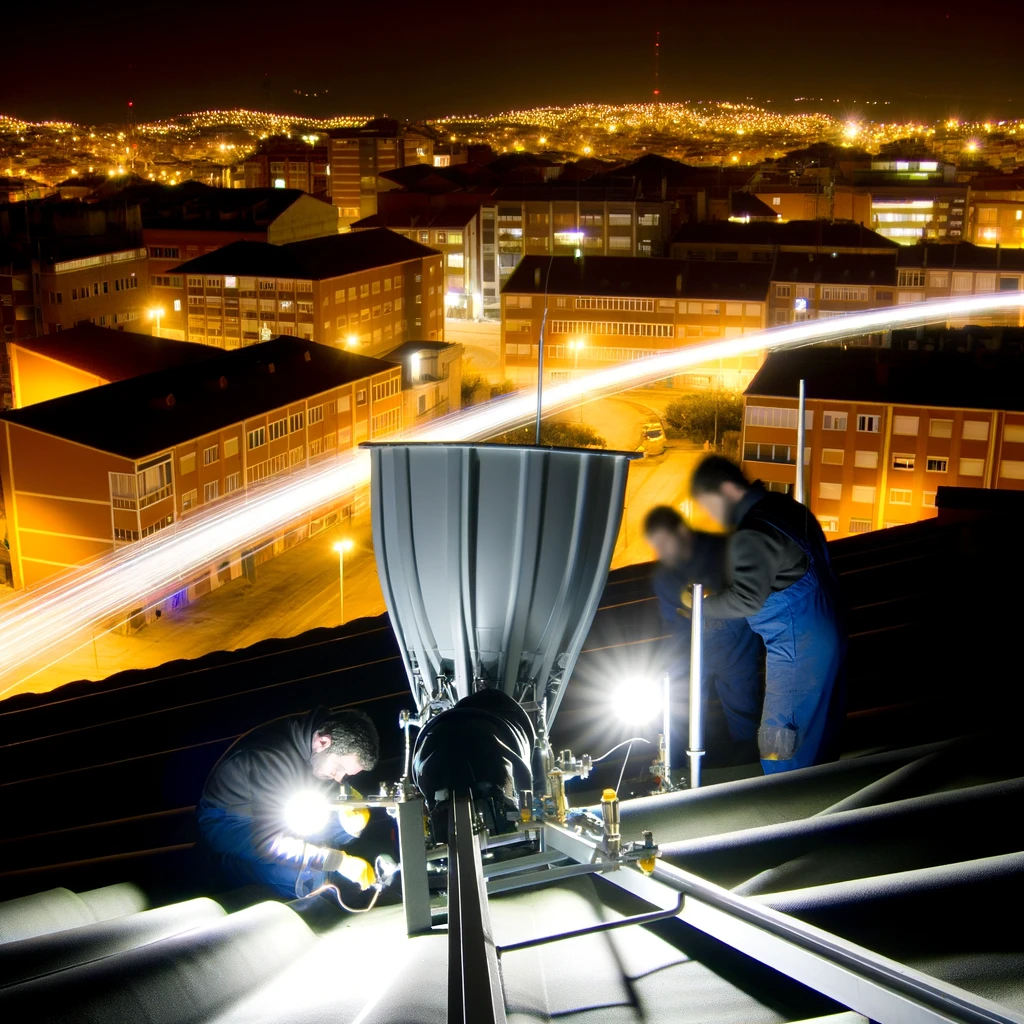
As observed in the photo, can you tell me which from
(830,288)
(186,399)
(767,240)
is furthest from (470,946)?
(767,240)

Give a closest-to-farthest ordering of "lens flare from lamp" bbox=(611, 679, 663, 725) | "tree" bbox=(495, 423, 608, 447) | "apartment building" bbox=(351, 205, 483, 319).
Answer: "lens flare from lamp" bbox=(611, 679, 663, 725), "tree" bbox=(495, 423, 608, 447), "apartment building" bbox=(351, 205, 483, 319)

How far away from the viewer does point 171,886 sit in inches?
92.3

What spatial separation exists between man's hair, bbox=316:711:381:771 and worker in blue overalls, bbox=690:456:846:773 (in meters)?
0.70

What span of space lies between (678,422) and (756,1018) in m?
16.5

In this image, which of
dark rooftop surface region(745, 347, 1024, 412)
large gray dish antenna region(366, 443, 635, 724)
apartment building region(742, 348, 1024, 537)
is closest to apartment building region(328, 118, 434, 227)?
dark rooftop surface region(745, 347, 1024, 412)

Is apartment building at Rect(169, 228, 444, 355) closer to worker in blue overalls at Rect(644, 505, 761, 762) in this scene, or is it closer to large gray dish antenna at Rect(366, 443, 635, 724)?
worker in blue overalls at Rect(644, 505, 761, 762)

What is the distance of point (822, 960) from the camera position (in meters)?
1.11

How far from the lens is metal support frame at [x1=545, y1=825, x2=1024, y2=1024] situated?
0.98 metres

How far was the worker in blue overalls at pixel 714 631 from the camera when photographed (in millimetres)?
2572

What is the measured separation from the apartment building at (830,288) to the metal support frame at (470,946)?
764 inches

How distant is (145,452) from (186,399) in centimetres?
134

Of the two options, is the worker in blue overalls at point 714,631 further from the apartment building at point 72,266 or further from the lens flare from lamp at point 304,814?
the apartment building at point 72,266

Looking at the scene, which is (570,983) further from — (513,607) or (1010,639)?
(1010,639)

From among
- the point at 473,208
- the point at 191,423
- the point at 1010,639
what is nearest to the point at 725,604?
the point at 1010,639
